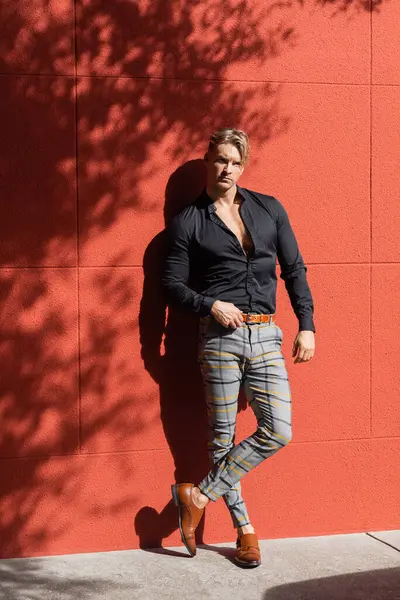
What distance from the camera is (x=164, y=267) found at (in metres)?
5.28

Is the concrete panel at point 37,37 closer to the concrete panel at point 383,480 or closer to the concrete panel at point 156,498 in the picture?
the concrete panel at point 156,498

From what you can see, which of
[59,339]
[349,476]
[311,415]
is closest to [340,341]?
[311,415]

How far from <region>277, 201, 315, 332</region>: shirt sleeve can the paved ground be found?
129 cm

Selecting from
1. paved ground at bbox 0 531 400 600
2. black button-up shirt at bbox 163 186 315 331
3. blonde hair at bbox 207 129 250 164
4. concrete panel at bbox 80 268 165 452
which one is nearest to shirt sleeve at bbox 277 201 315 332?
black button-up shirt at bbox 163 186 315 331

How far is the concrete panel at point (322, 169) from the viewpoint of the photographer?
541 cm

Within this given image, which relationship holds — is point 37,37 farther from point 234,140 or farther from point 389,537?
point 389,537

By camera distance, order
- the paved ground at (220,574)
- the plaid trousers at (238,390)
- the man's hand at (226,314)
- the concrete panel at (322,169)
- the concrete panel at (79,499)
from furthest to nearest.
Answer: the concrete panel at (322,169)
the concrete panel at (79,499)
the plaid trousers at (238,390)
the man's hand at (226,314)
the paved ground at (220,574)

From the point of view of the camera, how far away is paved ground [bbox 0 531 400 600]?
4699mm

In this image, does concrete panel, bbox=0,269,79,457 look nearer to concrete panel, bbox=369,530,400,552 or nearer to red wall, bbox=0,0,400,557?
red wall, bbox=0,0,400,557

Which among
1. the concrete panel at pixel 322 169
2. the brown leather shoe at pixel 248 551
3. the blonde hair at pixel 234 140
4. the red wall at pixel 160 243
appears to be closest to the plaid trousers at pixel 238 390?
the brown leather shoe at pixel 248 551

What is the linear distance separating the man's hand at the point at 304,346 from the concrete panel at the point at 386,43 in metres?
1.59

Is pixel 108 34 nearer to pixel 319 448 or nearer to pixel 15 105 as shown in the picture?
pixel 15 105

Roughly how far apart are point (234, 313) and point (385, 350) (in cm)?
119

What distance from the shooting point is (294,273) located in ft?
16.9
